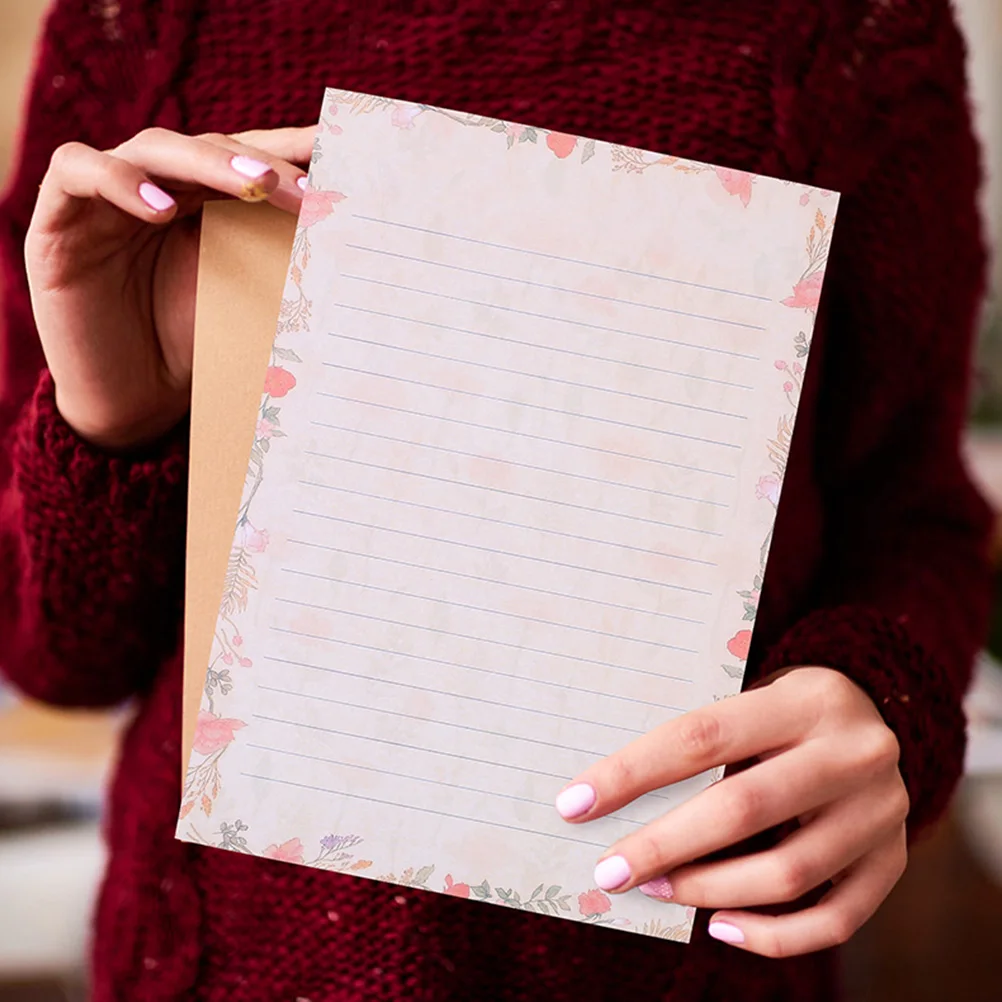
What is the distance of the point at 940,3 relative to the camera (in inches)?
21.3

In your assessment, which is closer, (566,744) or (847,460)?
(566,744)

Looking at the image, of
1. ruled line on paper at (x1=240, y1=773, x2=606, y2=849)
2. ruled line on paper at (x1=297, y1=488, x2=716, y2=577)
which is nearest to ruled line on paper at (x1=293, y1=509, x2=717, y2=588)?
ruled line on paper at (x1=297, y1=488, x2=716, y2=577)

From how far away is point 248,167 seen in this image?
0.40 metres

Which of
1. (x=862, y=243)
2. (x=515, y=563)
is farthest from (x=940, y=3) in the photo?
(x=515, y=563)

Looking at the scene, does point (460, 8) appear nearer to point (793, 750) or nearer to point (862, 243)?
point (862, 243)

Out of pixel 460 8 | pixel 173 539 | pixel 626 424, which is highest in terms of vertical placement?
pixel 460 8

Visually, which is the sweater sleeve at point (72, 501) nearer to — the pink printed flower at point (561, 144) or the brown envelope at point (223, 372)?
the brown envelope at point (223, 372)

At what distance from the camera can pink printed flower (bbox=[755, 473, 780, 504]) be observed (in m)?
0.42

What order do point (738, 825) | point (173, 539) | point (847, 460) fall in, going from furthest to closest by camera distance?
1. point (847, 460)
2. point (173, 539)
3. point (738, 825)

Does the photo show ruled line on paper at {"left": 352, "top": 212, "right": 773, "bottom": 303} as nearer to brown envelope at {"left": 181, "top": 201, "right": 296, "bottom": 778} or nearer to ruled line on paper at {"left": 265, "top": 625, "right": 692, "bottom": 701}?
brown envelope at {"left": 181, "top": 201, "right": 296, "bottom": 778}

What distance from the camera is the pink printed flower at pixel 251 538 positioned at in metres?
0.41

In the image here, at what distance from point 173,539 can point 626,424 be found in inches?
9.2

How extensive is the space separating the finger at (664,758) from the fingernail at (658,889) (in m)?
0.03

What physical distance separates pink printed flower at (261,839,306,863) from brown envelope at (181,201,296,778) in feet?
0.17
